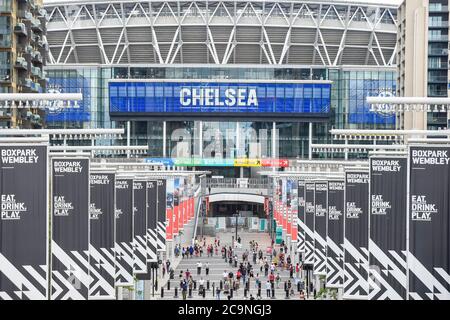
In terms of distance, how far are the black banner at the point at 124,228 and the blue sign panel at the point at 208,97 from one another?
98.4 meters

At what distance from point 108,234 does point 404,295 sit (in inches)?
369

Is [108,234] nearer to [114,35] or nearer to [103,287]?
[103,287]

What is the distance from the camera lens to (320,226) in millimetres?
43594

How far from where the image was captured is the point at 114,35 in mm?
138000

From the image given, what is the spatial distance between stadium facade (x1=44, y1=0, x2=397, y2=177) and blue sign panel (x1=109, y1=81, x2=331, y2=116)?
127 mm

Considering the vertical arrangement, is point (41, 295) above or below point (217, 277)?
above

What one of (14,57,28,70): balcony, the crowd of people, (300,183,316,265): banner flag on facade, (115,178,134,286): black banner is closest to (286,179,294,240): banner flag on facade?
the crowd of people

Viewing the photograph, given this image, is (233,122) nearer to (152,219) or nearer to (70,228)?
(152,219)

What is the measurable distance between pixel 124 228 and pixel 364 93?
10408 cm

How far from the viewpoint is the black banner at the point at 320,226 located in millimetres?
43250

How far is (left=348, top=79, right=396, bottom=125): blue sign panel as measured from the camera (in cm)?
13425

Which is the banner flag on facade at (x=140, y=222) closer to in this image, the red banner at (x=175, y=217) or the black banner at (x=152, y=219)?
the black banner at (x=152, y=219)

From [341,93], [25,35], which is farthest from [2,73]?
[341,93]

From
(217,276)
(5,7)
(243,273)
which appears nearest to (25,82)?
(5,7)
